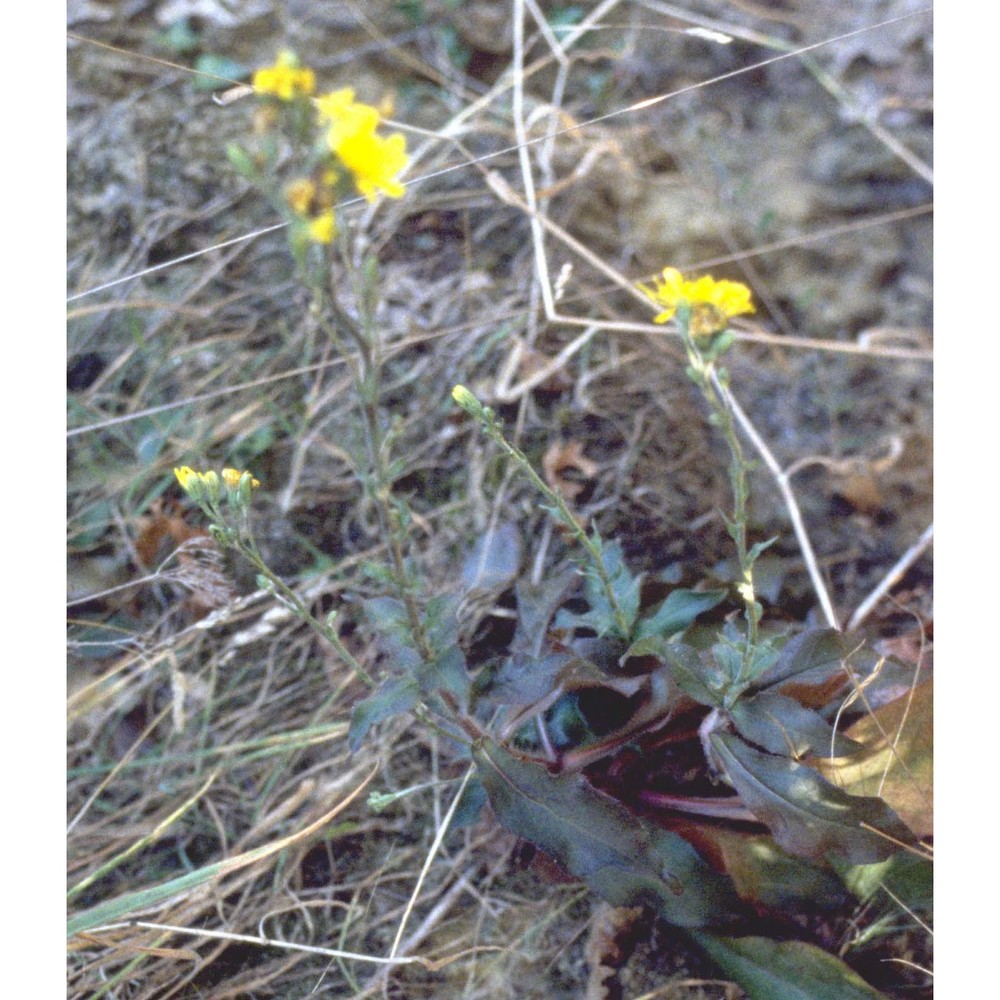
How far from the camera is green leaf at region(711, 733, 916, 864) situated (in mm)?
1156

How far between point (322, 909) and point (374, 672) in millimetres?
387

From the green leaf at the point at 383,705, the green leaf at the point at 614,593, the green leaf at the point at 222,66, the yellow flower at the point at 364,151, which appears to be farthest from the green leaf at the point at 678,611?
the green leaf at the point at 222,66

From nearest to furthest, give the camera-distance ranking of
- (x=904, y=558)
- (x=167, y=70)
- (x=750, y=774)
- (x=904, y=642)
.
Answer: (x=750, y=774)
(x=904, y=642)
(x=904, y=558)
(x=167, y=70)

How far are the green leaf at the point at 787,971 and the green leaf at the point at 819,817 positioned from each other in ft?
0.56

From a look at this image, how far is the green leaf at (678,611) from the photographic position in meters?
1.37

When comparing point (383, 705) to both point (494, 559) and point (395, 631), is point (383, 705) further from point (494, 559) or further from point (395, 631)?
point (494, 559)

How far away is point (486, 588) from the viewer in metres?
1.64

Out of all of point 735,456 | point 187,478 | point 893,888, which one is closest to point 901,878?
point 893,888

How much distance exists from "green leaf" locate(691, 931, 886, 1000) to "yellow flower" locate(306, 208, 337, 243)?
103 cm

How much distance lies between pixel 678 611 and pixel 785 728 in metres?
0.26

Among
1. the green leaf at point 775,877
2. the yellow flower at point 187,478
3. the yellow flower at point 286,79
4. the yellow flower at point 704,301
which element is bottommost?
the green leaf at point 775,877

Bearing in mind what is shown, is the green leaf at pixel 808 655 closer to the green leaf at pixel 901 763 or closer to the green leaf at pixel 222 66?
the green leaf at pixel 901 763
